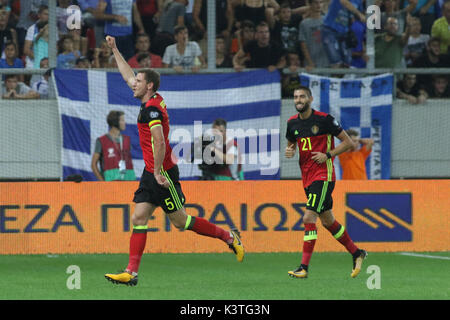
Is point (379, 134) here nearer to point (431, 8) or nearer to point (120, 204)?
point (431, 8)

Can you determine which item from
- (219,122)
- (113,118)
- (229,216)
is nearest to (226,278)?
(229,216)

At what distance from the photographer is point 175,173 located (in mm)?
9148

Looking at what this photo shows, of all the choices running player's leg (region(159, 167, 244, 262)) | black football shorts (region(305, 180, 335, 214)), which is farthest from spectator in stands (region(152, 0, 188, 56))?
running player's leg (region(159, 167, 244, 262))

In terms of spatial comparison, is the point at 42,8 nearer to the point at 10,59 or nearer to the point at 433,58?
the point at 10,59

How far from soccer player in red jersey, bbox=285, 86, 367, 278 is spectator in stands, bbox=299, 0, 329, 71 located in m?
5.27

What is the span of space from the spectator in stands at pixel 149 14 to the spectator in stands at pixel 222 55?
1.08 meters

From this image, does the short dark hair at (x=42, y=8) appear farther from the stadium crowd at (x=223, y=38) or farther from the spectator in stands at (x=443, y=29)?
the spectator in stands at (x=443, y=29)

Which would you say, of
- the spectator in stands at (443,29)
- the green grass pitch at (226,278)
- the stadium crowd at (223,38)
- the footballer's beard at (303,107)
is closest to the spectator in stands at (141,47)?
the stadium crowd at (223,38)

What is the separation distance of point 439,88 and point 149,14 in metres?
5.11

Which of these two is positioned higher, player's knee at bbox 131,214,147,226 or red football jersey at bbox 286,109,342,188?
red football jersey at bbox 286,109,342,188

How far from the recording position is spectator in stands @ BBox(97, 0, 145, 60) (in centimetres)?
1500

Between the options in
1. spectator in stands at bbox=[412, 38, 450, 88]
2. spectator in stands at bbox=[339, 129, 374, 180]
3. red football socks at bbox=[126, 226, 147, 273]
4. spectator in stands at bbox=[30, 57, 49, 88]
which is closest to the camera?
red football socks at bbox=[126, 226, 147, 273]

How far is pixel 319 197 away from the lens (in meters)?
9.97

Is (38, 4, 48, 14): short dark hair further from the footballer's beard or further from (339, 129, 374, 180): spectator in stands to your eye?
the footballer's beard
